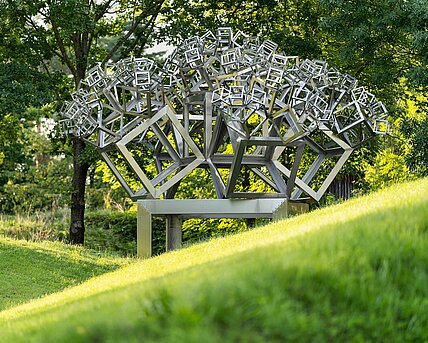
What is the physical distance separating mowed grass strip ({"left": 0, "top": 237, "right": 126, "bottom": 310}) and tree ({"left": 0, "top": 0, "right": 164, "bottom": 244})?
2.12 m

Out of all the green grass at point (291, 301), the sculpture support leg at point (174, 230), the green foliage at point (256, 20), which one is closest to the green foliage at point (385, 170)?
the green foliage at point (256, 20)

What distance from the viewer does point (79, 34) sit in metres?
22.2

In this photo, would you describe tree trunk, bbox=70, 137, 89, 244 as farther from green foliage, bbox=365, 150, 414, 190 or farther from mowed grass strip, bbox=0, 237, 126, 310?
green foliage, bbox=365, 150, 414, 190

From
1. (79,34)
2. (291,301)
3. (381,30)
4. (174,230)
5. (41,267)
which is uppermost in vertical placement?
(79,34)

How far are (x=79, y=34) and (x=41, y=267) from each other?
8.56m

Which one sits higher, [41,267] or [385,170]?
[385,170]

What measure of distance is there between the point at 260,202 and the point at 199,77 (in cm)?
336

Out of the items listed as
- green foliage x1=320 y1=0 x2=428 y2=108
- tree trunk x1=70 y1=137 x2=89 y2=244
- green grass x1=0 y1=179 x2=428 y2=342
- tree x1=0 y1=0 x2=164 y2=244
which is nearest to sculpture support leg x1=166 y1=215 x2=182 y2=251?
green foliage x1=320 y1=0 x2=428 y2=108

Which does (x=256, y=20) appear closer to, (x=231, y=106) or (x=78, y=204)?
Answer: (x=78, y=204)

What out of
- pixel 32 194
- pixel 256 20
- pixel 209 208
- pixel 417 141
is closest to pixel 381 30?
pixel 417 141

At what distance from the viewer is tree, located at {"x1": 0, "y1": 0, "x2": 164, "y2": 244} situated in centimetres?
1938

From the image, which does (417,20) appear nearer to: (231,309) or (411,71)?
(411,71)

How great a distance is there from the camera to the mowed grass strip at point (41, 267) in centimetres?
1389

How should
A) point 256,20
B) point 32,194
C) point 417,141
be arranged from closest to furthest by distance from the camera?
point 417,141, point 256,20, point 32,194
